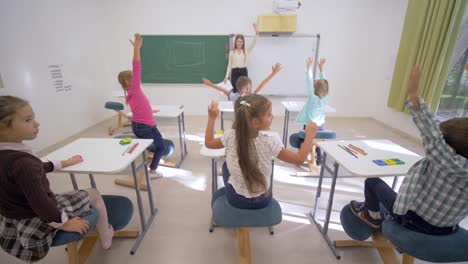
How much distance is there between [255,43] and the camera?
4973 mm

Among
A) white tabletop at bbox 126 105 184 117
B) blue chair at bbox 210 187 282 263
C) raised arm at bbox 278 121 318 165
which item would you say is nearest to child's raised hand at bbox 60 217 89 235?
blue chair at bbox 210 187 282 263

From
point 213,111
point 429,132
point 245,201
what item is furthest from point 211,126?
point 429,132

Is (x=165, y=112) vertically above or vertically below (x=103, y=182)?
above

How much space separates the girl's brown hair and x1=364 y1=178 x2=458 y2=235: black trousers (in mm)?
767

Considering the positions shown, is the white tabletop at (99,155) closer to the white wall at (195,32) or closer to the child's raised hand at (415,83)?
the child's raised hand at (415,83)

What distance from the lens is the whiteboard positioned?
4949 mm

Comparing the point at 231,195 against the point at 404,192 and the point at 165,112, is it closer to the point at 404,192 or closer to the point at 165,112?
the point at 404,192

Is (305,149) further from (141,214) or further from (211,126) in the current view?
(141,214)

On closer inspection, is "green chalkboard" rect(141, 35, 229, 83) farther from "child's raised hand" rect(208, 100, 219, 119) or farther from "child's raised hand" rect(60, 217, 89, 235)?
"child's raised hand" rect(60, 217, 89, 235)

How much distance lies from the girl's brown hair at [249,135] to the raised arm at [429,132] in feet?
2.27

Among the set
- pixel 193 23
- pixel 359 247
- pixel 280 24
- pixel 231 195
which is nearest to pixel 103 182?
pixel 231 195

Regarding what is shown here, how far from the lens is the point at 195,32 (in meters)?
4.97

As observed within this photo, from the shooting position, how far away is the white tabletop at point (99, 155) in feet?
4.92

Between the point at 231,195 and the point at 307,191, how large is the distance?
1.49 m
